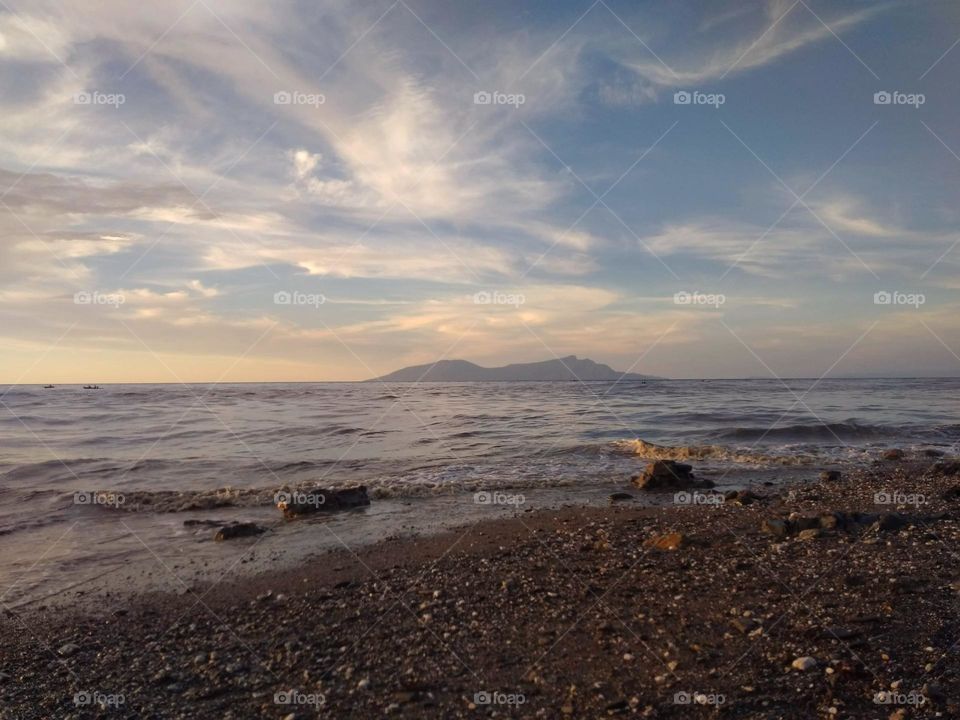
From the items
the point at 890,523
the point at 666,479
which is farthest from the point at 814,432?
the point at 890,523

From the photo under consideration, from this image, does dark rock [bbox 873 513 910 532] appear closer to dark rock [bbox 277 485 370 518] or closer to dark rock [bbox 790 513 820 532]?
dark rock [bbox 790 513 820 532]

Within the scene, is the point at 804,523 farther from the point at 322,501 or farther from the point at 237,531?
the point at 237,531

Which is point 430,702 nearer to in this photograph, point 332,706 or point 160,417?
point 332,706

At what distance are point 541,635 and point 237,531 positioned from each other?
8.07 m

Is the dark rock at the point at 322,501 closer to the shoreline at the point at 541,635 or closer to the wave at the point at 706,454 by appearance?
the shoreline at the point at 541,635

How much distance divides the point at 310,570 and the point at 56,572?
4712mm

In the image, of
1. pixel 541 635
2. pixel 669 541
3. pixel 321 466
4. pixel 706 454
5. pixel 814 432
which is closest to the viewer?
pixel 541 635

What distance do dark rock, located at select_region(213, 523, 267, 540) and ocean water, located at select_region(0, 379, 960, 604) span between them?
31cm

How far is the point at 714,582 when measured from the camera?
315 inches

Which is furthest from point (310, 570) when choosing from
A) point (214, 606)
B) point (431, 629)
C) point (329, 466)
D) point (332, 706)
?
point (329, 466)

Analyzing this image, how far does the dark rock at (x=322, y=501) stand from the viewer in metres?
14.2

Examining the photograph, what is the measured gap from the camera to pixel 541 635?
6.88 metres

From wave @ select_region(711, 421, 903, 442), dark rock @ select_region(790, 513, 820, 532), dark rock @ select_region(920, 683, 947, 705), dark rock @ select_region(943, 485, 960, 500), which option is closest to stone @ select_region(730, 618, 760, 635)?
dark rock @ select_region(920, 683, 947, 705)

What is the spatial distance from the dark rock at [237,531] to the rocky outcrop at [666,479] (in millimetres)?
9591
